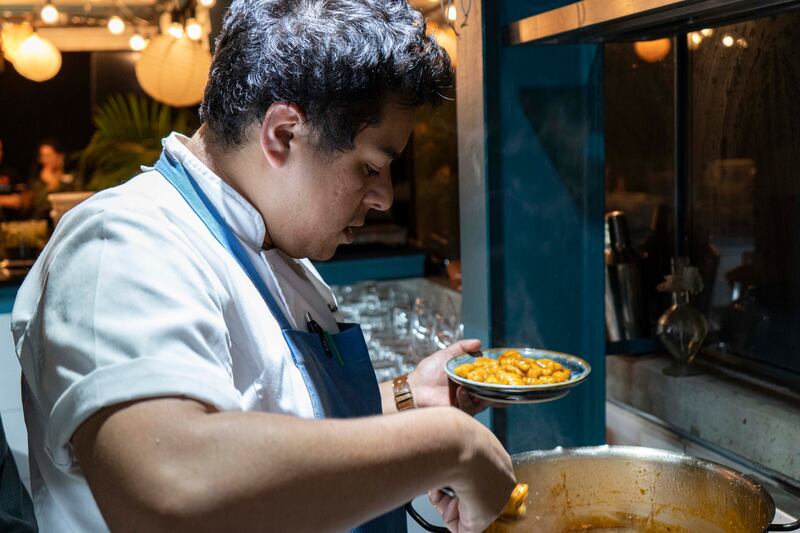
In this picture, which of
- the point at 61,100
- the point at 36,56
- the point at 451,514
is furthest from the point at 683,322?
the point at 61,100

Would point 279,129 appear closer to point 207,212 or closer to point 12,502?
point 207,212

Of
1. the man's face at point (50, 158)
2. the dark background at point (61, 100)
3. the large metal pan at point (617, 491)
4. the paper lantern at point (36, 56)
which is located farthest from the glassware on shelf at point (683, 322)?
the dark background at point (61, 100)

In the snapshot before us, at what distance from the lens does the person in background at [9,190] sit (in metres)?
6.88

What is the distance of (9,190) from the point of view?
707 cm

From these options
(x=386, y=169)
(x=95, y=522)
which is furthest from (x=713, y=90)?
(x=95, y=522)

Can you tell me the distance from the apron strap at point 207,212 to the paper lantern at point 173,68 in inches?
139

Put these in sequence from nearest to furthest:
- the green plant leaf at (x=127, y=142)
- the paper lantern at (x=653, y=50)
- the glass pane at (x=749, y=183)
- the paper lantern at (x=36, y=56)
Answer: the glass pane at (x=749, y=183) < the paper lantern at (x=653, y=50) < the green plant leaf at (x=127, y=142) < the paper lantern at (x=36, y=56)

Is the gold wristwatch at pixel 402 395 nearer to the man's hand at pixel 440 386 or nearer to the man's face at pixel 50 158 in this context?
the man's hand at pixel 440 386

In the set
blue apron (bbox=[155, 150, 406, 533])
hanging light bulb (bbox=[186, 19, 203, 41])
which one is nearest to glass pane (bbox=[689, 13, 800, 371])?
blue apron (bbox=[155, 150, 406, 533])

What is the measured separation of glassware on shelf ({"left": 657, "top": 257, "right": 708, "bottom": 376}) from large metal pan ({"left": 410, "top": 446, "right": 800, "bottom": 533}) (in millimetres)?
581

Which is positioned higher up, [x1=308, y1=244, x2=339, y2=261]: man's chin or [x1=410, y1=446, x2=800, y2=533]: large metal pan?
[x1=308, y1=244, x2=339, y2=261]: man's chin

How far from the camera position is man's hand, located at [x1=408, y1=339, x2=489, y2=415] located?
4.47 feet

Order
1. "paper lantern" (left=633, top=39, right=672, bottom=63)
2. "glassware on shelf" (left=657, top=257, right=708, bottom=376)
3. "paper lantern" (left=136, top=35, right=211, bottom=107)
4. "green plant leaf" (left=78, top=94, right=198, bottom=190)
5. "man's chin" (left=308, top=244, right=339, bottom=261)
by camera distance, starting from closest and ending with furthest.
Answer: "man's chin" (left=308, top=244, right=339, bottom=261) → "glassware on shelf" (left=657, top=257, right=708, bottom=376) → "paper lantern" (left=633, top=39, right=672, bottom=63) → "paper lantern" (left=136, top=35, right=211, bottom=107) → "green plant leaf" (left=78, top=94, right=198, bottom=190)

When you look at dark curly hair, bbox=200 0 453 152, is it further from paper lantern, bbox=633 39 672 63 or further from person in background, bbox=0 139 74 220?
person in background, bbox=0 139 74 220
